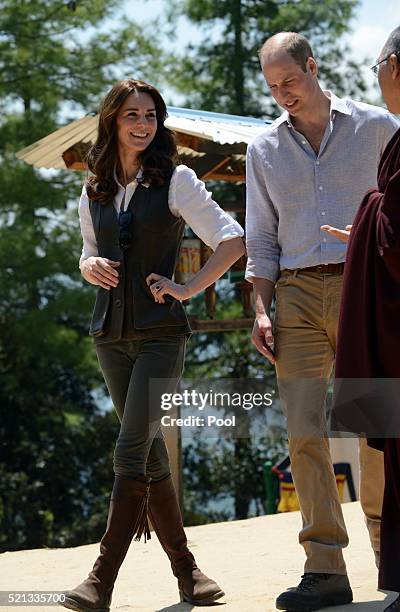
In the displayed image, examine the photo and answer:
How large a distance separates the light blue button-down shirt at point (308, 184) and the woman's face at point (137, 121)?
0.39 m

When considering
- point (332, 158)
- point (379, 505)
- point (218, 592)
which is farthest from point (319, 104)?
point (218, 592)

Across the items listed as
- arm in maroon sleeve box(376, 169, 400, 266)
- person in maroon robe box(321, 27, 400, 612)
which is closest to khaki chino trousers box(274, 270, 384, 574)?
person in maroon robe box(321, 27, 400, 612)

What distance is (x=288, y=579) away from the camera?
4871mm

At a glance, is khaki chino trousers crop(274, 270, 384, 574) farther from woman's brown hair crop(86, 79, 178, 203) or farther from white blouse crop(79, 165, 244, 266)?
woman's brown hair crop(86, 79, 178, 203)

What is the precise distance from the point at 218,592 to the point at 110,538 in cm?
46

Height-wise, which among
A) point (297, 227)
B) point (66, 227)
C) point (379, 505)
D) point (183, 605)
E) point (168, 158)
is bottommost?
point (183, 605)

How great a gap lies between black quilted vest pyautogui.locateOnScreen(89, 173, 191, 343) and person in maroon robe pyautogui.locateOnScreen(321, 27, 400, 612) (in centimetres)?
83

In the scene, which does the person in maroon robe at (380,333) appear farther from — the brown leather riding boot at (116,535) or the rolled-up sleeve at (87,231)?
the rolled-up sleeve at (87,231)

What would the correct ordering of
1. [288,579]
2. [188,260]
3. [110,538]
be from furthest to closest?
[188,260]
[288,579]
[110,538]

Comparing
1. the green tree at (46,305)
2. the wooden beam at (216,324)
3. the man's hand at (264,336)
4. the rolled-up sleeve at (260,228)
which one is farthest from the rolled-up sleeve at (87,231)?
the green tree at (46,305)

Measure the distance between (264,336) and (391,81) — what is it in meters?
1.08

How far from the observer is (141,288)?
427cm

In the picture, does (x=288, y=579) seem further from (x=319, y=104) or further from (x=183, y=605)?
(x=319, y=104)

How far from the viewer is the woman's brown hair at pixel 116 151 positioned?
4379mm
